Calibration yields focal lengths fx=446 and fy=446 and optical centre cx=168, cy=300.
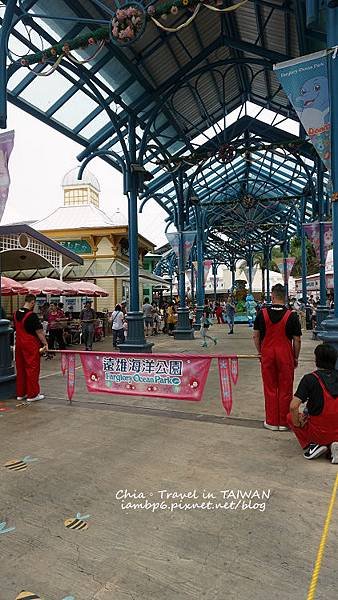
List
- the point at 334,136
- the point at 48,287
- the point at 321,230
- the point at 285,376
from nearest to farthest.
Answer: the point at 285,376 < the point at 334,136 < the point at 48,287 < the point at 321,230

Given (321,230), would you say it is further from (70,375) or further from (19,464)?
(19,464)

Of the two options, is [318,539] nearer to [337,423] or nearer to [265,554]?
[265,554]

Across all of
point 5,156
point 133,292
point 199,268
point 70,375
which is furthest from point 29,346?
point 199,268

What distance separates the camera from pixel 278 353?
4.99m

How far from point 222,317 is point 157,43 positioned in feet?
73.2

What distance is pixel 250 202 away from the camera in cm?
2191

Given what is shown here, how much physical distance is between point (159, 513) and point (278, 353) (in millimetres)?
2376

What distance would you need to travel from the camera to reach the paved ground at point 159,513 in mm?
2424

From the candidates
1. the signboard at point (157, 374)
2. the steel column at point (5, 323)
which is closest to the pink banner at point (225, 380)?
the signboard at point (157, 374)

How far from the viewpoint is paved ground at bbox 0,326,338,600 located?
2.42 metres

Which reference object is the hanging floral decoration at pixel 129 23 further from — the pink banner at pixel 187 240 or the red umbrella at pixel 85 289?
the pink banner at pixel 187 240

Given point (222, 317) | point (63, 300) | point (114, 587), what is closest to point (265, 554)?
point (114, 587)

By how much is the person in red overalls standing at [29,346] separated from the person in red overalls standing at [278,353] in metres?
3.30

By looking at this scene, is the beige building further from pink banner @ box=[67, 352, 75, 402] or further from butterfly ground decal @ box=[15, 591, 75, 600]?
butterfly ground decal @ box=[15, 591, 75, 600]
